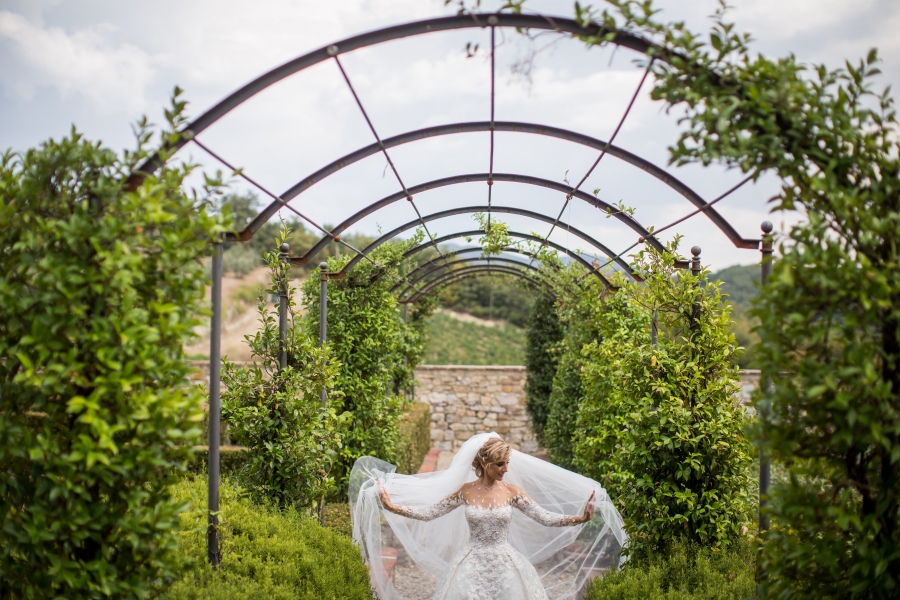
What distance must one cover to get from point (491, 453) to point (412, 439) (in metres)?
4.43

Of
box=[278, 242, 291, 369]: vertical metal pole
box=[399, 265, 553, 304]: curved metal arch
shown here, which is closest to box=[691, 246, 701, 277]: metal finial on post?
box=[278, 242, 291, 369]: vertical metal pole

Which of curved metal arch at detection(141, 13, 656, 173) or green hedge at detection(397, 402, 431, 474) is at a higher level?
curved metal arch at detection(141, 13, 656, 173)

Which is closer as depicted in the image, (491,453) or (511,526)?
(491,453)

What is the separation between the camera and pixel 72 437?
2074 millimetres

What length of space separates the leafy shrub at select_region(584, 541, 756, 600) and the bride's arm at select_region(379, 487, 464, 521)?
1.05 metres

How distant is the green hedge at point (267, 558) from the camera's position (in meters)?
2.94

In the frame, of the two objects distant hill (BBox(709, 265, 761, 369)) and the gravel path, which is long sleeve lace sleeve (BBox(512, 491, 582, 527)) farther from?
distant hill (BBox(709, 265, 761, 369))

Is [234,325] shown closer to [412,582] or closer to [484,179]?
[412,582]

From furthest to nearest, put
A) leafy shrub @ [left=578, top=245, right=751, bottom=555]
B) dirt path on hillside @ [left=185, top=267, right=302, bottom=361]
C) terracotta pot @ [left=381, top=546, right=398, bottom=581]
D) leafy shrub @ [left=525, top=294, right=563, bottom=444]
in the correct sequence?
dirt path on hillside @ [left=185, top=267, right=302, bottom=361] → leafy shrub @ [left=525, top=294, right=563, bottom=444] → terracotta pot @ [left=381, top=546, right=398, bottom=581] → leafy shrub @ [left=578, top=245, right=751, bottom=555]

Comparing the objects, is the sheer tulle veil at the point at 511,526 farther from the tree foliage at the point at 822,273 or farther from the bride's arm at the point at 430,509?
the tree foliage at the point at 822,273

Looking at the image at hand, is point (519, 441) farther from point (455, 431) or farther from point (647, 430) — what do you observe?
point (647, 430)

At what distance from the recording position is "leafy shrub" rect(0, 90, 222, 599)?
1984mm

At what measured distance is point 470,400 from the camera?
12703 millimetres

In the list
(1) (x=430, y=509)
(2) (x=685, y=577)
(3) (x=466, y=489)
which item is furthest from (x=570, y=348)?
(2) (x=685, y=577)
